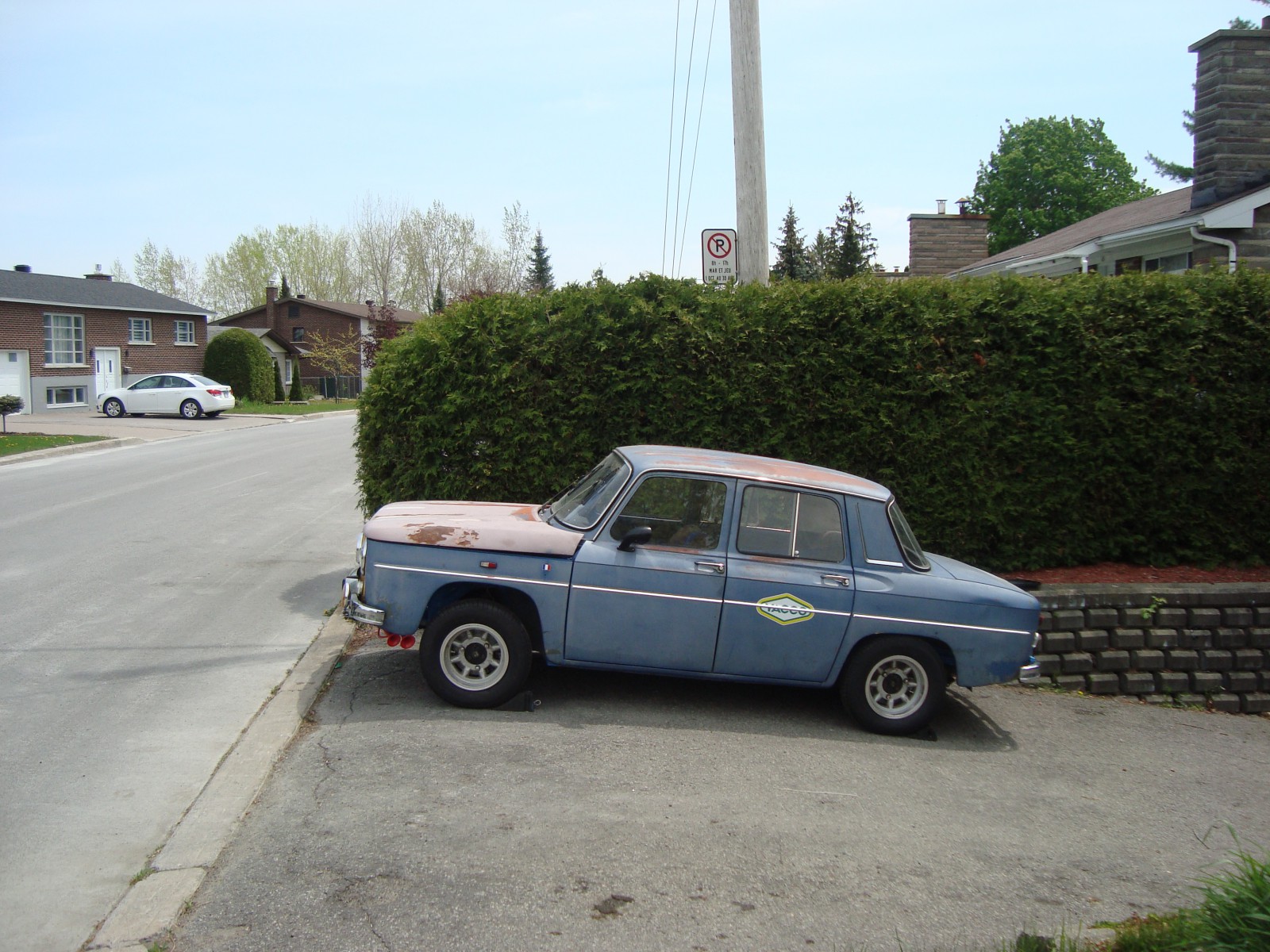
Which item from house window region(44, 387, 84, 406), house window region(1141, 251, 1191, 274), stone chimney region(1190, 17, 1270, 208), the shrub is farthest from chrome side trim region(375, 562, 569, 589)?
the shrub

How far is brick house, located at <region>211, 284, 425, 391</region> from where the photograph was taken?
60375mm

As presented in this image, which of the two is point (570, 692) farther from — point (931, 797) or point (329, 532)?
point (329, 532)

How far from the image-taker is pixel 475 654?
6.15 metres

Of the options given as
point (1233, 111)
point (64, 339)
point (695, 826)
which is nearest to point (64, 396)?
point (64, 339)

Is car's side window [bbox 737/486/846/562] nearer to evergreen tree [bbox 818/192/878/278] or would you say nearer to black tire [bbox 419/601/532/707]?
black tire [bbox 419/601/532/707]

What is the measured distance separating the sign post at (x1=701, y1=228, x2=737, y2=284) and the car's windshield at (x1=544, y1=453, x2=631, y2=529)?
10.4 feet

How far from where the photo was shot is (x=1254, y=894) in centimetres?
347

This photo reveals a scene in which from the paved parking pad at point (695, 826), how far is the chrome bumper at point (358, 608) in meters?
0.55

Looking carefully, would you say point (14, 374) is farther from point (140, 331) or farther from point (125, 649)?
point (125, 649)

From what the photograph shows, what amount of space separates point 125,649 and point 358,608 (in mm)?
2295

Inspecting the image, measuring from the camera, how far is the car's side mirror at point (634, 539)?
6070mm

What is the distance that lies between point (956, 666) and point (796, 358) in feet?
10.5

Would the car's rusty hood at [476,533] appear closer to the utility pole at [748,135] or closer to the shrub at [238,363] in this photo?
the utility pole at [748,135]

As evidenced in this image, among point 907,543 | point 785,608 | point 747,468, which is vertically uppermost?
point 747,468
